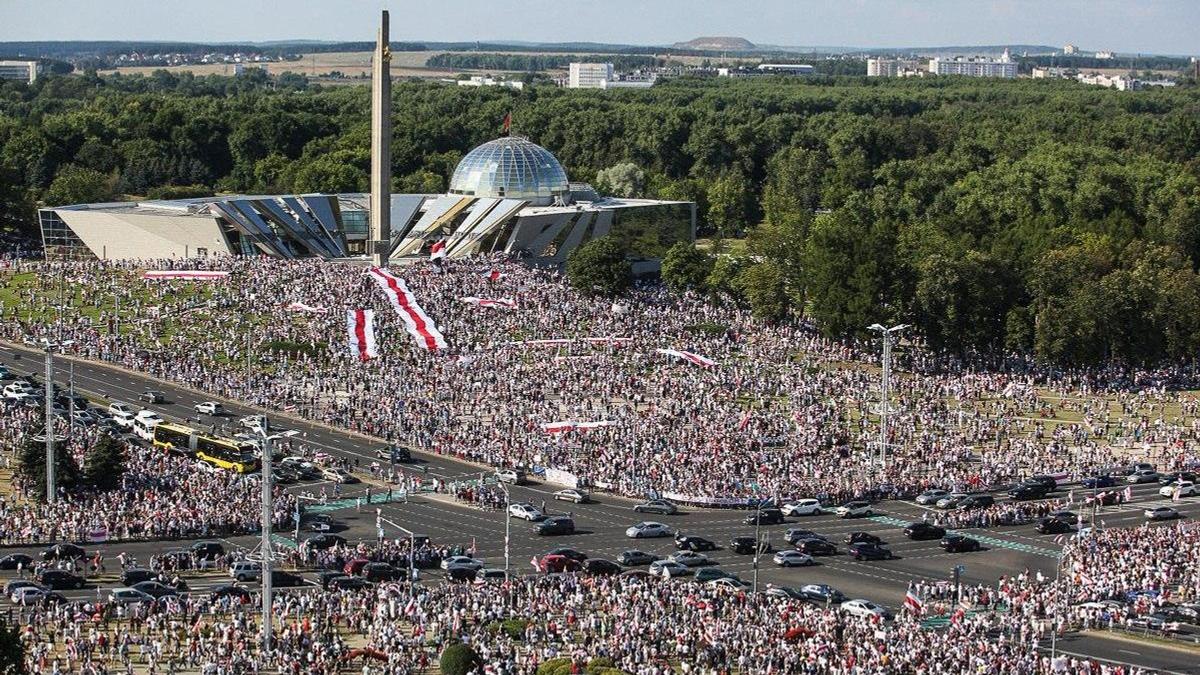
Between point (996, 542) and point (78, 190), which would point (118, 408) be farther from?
point (78, 190)

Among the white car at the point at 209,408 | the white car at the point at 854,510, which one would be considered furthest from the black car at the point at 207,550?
the white car at the point at 854,510

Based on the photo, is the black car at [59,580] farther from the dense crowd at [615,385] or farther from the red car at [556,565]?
the dense crowd at [615,385]

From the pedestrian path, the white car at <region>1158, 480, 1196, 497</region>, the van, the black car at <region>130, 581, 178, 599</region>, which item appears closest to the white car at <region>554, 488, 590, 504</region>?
the pedestrian path

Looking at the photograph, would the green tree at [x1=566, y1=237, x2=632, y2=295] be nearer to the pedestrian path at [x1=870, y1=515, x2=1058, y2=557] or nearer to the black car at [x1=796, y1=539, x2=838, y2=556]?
the pedestrian path at [x1=870, y1=515, x2=1058, y2=557]

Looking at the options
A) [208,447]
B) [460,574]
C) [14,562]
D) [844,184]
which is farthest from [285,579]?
[844,184]

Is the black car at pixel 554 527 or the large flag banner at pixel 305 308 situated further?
the large flag banner at pixel 305 308

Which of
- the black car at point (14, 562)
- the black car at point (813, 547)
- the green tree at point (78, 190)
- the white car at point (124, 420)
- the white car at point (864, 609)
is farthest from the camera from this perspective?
the green tree at point (78, 190)
